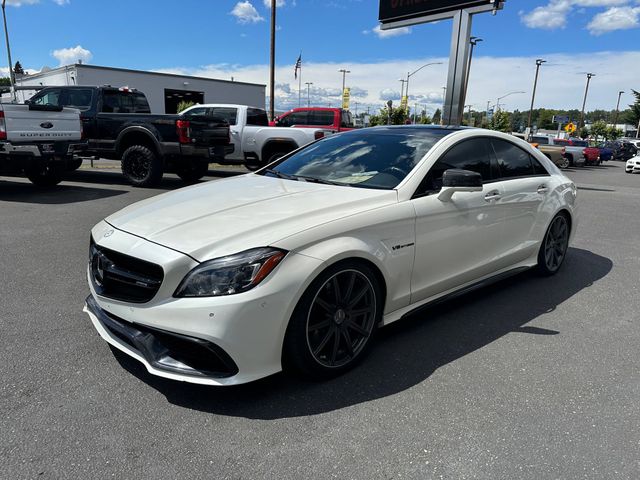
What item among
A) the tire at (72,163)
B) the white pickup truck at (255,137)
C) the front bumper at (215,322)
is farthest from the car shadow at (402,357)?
the white pickup truck at (255,137)

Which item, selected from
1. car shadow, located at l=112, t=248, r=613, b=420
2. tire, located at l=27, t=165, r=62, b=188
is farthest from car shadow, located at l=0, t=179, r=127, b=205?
car shadow, located at l=112, t=248, r=613, b=420

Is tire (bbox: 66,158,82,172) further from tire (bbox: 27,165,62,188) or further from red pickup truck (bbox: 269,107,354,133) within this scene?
red pickup truck (bbox: 269,107,354,133)

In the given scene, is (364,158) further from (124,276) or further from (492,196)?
(124,276)

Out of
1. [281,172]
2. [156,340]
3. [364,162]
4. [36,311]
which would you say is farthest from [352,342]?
[36,311]

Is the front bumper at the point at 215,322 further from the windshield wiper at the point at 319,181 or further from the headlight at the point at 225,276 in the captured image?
the windshield wiper at the point at 319,181

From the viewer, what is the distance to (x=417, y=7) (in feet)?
51.2

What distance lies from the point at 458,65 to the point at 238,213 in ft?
45.7

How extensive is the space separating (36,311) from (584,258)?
6.01m

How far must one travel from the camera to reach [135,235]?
9.07 feet

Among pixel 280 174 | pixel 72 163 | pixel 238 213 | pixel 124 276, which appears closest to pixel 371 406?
pixel 238 213

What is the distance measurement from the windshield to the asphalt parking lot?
3.96ft

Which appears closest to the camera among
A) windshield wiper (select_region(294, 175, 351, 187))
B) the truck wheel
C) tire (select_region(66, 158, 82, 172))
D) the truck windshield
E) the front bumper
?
the front bumper

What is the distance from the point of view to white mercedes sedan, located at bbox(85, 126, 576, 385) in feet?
8.05

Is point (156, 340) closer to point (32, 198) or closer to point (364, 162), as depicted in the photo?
point (364, 162)
